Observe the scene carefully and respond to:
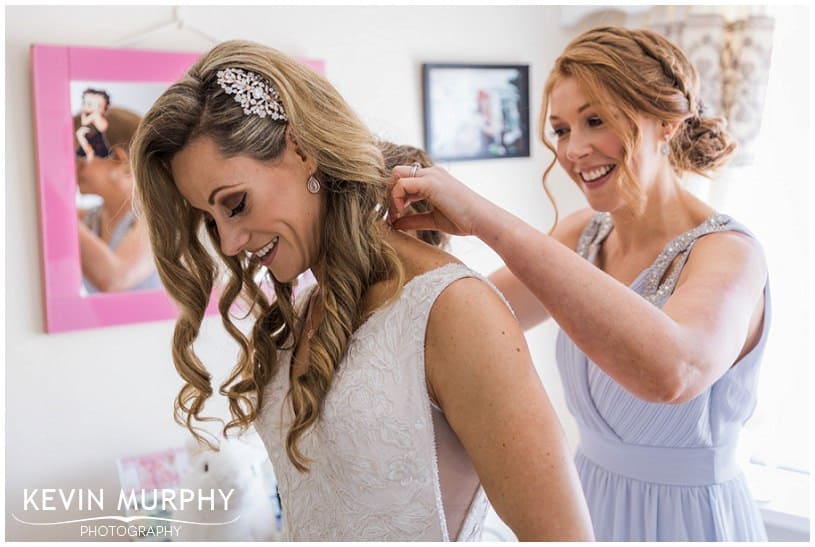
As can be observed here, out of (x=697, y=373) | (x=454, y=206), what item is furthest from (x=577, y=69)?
(x=697, y=373)

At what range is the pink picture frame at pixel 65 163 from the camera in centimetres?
213

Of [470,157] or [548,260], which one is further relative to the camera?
[470,157]

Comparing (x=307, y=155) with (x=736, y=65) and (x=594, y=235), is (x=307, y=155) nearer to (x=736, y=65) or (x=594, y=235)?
(x=594, y=235)

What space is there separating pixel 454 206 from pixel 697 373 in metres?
0.43

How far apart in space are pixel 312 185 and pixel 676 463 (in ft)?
3.13

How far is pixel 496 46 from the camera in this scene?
2.89 m

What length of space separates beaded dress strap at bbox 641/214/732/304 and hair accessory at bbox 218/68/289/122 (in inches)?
31.5

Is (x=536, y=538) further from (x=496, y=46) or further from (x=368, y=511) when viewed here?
(x=496, y=46)

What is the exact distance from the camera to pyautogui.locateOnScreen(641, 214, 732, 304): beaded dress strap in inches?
60.3

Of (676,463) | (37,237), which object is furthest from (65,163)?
(676,463)

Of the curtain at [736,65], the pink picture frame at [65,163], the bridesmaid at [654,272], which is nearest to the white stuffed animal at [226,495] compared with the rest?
the pink picture frame at [65,163]

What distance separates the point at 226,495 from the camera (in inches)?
86.5

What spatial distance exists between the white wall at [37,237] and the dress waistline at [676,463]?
1185 mm

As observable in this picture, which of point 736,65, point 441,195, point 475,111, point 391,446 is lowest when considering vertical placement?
point 391,446
